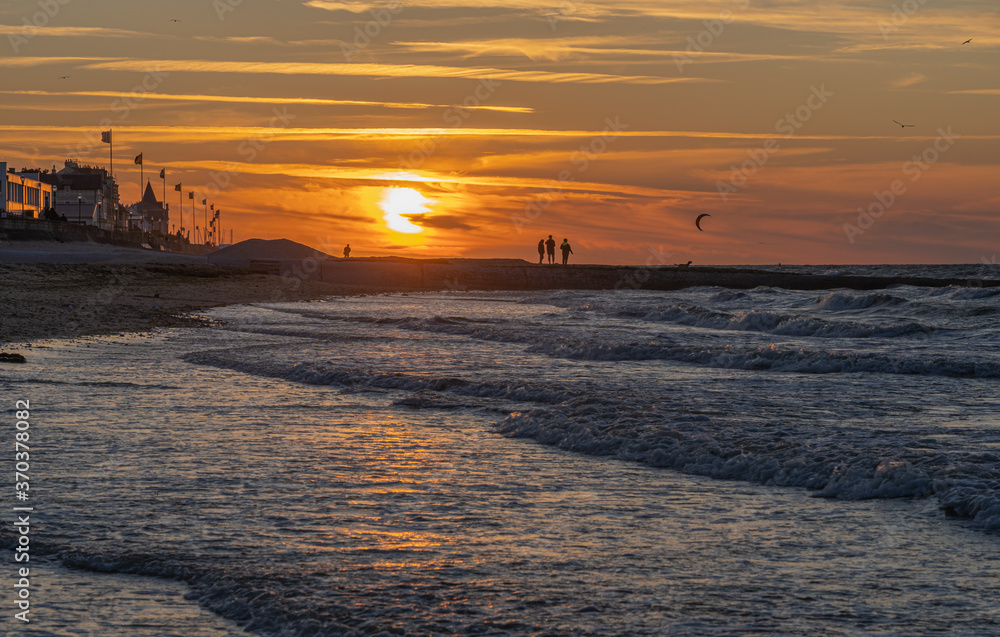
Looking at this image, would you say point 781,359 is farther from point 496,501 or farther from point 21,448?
point 21,448

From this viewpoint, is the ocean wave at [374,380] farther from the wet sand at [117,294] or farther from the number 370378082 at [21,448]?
the wet sand at [117,294]

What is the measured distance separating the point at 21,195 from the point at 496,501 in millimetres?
124579

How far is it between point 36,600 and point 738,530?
13.0 feet

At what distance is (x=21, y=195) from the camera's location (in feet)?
377

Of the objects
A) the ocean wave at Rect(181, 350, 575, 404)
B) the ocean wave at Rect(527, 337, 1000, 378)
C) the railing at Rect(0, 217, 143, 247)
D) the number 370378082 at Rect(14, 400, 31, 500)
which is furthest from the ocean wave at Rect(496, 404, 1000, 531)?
the railing at Rect(0, 217, 143, 247)

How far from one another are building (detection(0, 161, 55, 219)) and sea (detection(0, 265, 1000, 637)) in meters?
102

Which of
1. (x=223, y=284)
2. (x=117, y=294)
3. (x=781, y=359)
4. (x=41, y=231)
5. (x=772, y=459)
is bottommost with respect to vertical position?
(x=772, y=459)

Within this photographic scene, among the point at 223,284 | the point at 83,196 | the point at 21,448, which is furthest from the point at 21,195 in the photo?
the point at 21,448

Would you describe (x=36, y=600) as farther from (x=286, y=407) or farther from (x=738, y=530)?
(x=286, y=407)

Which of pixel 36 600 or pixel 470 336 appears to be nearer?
pixel 36 600

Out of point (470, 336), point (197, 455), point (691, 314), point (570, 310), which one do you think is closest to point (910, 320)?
point (691, 314)

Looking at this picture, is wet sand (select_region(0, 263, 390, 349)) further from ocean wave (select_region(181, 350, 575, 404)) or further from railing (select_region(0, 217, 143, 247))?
railing (select_region(0, 217, 143, 247))

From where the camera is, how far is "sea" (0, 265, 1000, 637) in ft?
14.6

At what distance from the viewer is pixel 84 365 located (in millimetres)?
13594
